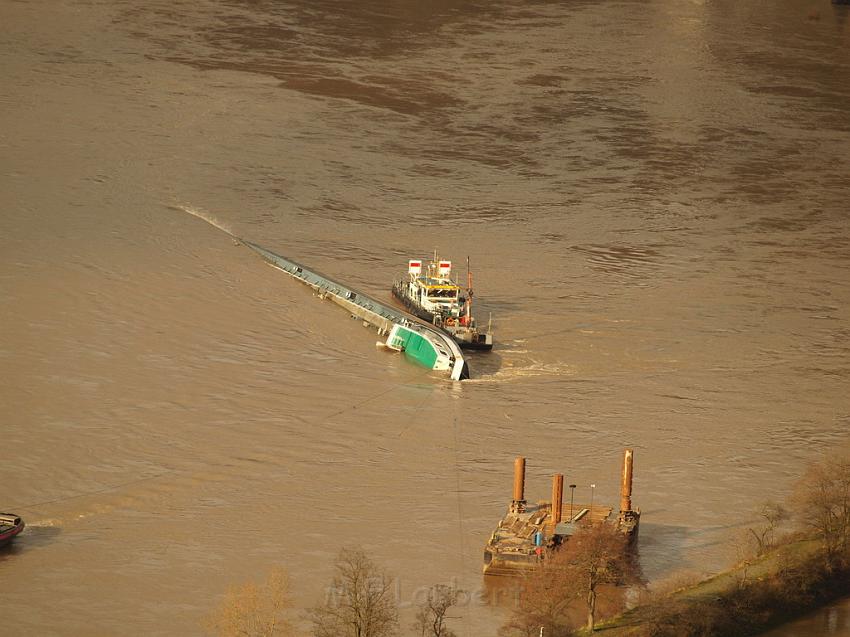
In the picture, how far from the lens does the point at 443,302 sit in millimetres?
27359

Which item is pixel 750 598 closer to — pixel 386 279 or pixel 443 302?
pixel 443 302

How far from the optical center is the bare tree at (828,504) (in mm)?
17547

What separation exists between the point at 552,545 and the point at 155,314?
1108cm

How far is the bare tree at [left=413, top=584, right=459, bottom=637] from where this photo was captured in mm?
14501

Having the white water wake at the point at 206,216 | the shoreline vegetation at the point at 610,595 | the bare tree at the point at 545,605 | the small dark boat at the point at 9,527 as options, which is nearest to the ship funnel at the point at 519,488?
the shoreline vegetation at the point at 610,595

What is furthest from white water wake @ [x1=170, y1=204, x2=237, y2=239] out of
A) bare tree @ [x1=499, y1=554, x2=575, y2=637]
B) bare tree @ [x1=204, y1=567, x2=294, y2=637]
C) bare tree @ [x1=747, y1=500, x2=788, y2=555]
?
bare tree @ [x1=499, y1=554, x2=575, y2=637]

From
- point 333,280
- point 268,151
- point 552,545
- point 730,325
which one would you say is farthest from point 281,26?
point 552,545

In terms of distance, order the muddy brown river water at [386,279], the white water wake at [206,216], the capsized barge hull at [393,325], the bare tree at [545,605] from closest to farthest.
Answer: the bare tree at [545,605], the muddy brown river water at [386,279], the capsized barge hull at [393,325], the white water wake at [206,216]

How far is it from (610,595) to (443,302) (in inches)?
454

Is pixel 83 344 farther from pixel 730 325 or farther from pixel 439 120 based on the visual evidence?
pixel 439 120

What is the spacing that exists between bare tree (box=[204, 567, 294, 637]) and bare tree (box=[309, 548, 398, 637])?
34cm

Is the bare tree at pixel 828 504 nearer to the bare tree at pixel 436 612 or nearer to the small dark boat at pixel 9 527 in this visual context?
the bare tree at pixel 436 612

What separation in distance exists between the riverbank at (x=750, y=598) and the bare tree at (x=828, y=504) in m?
0.15

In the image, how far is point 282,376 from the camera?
76.9ft
